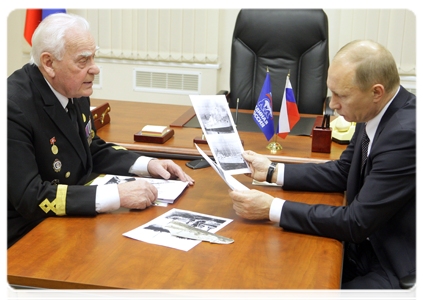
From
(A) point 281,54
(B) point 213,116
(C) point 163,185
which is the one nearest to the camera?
(C) point 163,185

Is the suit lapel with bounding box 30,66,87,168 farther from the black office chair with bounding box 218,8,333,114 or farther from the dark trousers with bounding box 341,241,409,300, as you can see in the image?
the black office chair with bounding box 218,8,333,114

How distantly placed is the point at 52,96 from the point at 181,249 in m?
0.80

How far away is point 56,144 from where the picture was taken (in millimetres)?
1665

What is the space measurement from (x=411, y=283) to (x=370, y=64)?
2.14ft

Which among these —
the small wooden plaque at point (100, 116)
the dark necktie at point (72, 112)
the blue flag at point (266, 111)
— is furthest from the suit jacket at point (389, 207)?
the small wooden plaque at point (100, 116)

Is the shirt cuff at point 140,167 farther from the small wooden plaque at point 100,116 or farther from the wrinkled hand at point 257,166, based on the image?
the small wooden plaque at point 100,116

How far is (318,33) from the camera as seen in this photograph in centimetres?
307

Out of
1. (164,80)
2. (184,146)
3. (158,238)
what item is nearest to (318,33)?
(184,146)

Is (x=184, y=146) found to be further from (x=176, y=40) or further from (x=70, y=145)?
(x=176, y=40)

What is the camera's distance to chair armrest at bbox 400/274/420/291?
115cm

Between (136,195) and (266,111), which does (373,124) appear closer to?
(266,111)

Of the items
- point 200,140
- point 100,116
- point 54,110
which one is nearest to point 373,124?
point 200,140

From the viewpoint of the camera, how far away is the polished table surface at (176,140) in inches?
81.6
